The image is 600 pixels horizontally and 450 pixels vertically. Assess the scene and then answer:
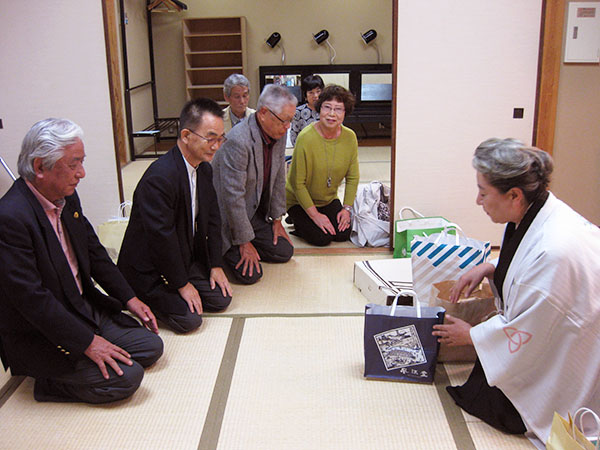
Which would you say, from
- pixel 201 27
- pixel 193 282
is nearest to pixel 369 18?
pixel 201 27

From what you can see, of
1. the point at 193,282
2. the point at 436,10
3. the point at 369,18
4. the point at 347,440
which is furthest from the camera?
the point at 369,18

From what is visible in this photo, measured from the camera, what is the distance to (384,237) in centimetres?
379

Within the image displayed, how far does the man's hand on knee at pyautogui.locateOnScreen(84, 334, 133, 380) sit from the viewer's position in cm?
208

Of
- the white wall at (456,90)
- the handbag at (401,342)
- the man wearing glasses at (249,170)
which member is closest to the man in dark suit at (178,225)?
the man wearing glasses at (249,170)

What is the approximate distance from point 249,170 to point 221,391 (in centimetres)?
132

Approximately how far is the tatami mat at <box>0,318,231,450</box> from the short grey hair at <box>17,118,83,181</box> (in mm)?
816

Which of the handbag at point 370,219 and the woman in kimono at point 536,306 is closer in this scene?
the woman in kimono at point 536,306

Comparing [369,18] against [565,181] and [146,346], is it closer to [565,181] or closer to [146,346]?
[565,181]

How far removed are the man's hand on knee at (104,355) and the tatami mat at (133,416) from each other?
0.15 meters

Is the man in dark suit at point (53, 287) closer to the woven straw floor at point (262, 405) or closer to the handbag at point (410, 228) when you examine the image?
the woven straw floor at point (262, 405)

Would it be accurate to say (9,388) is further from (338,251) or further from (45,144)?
(338,251)

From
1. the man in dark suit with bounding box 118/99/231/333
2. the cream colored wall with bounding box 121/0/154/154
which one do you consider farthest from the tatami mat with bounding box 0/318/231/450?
the cream colored wall with bounding box 121/0/154/154

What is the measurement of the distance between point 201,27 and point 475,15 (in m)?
5.13

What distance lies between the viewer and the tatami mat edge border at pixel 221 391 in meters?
1.96
